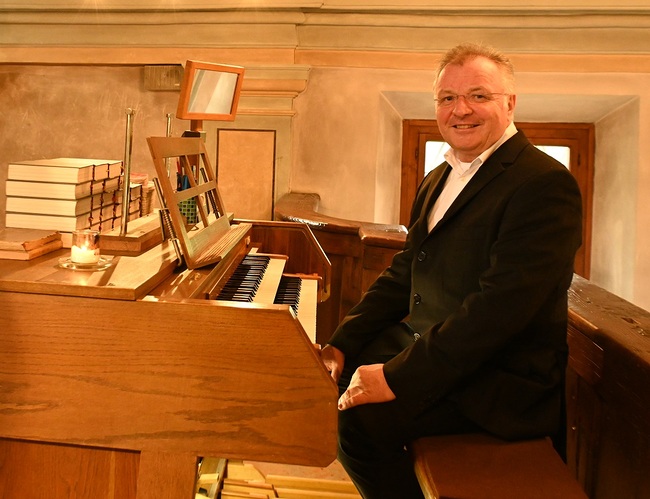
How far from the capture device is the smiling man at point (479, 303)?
1729 millimetres

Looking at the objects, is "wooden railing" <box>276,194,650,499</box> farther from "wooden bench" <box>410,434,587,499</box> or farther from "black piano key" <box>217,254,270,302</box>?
"black piano key" <box>217,254,270,302</box>

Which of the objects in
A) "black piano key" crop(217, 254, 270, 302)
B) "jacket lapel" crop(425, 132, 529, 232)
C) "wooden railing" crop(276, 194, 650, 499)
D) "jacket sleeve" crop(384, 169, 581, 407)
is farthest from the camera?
"black piano key" crop(217, 254, 270, 302)

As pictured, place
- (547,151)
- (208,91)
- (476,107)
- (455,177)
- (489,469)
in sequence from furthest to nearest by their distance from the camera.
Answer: (547,151)
(208,91)
(455,177)
(476,107)
(489,469)

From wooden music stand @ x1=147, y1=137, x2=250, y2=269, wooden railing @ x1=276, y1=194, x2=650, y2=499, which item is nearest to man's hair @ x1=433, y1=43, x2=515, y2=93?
wooden railing @ x1=276, y1=194, x2=650, y2=499

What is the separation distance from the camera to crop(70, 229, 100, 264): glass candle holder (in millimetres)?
1891

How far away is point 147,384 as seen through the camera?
172 cm

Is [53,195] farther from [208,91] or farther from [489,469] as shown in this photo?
[489,469]

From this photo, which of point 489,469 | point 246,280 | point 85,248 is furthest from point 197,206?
point 489,469

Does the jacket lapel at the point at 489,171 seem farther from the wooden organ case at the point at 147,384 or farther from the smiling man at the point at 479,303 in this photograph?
the wooden organ case at the point at 147,384

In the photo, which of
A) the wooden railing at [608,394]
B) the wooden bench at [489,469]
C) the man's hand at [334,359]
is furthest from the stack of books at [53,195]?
the wooden railing at [608,394]

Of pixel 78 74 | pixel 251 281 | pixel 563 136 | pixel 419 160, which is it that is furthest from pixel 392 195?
pixel 251 281

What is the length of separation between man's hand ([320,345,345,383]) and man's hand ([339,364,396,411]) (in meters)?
0.27

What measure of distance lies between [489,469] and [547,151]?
190 inches

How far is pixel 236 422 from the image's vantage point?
1.74m
